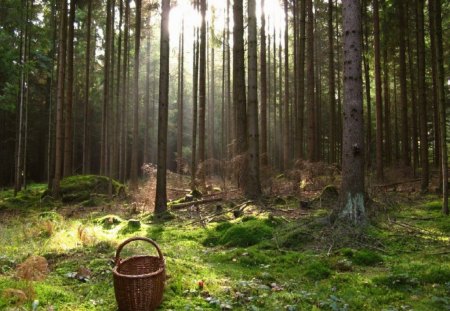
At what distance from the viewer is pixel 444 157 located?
8891 mm

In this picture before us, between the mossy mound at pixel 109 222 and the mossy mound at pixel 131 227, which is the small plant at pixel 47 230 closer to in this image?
the mossy mound at pixel 131 227

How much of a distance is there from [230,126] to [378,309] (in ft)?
70.0

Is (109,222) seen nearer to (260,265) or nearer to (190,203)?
(190,203)

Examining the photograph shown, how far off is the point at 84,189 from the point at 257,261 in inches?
481

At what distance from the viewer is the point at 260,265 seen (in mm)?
→ 6230

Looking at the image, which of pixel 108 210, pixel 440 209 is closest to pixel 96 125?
pixel 108 210

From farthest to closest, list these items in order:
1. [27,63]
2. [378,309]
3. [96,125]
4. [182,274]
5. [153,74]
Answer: [153,74] < [96,125] < [27,63] < [182,274] < [378,309]

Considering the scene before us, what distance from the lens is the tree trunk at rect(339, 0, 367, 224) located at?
7512mm

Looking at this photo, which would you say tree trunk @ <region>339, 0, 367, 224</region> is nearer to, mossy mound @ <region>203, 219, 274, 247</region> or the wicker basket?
mossy mound @ <region>203, 219, 274, 247</region>

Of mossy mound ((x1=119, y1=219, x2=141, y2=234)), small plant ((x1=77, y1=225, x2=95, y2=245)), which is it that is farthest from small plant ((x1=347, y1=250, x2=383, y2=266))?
mossy mound ((x1=119, y1=219, x2=141, y2=234))

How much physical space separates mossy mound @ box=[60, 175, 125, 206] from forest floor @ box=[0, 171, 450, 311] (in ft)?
Answer: 19.4

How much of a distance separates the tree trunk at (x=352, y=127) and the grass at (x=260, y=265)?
0.55 meters

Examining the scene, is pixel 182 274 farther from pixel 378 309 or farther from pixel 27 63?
pixel 27 63

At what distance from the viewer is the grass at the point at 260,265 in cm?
454
